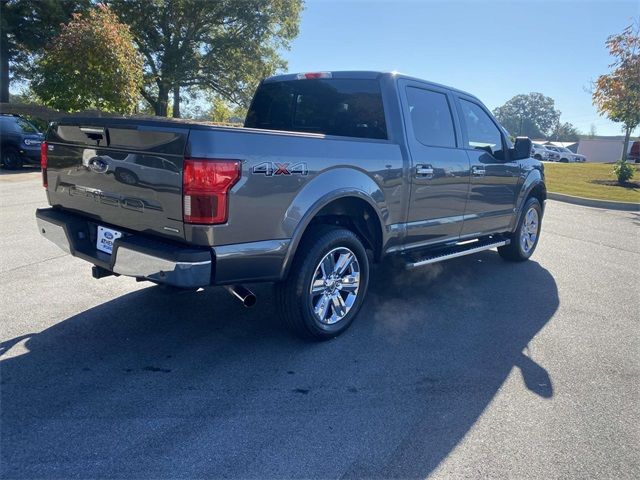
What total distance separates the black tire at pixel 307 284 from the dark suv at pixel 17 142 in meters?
13.3

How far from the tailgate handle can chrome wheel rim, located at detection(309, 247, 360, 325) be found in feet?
5.64

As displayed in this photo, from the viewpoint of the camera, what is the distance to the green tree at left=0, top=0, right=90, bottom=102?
25.2 meters

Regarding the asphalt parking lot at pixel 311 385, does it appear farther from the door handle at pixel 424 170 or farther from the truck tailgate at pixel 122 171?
the door handle at pixel 424 170

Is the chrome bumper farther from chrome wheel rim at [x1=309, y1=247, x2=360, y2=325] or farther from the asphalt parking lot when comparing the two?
chrome wheel rim at [x1=309, y1=247, x2=360, y2=325]

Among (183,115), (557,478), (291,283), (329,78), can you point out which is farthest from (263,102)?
(183,115)

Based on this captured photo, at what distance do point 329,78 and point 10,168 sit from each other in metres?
13.4

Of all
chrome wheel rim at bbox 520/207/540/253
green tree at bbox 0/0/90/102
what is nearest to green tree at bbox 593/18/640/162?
chrome wheel rim at bbox 520/207/540/253

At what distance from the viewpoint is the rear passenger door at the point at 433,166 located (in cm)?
448

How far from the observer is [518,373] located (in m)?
3.52

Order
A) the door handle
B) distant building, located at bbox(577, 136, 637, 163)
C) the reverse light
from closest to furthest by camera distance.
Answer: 1. the door handle
2. the reverse light
3. distant building, located at bbox(577, 136, 637, 163)

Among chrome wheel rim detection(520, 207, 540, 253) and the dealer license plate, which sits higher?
the dealer license plate

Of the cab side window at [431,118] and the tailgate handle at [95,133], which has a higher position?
the cab side window at [431,118]

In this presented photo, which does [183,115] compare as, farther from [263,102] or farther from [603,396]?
[603,396]

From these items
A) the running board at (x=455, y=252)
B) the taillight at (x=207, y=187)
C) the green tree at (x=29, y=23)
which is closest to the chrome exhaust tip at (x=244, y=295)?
the taillight at (x=207, y=187)
